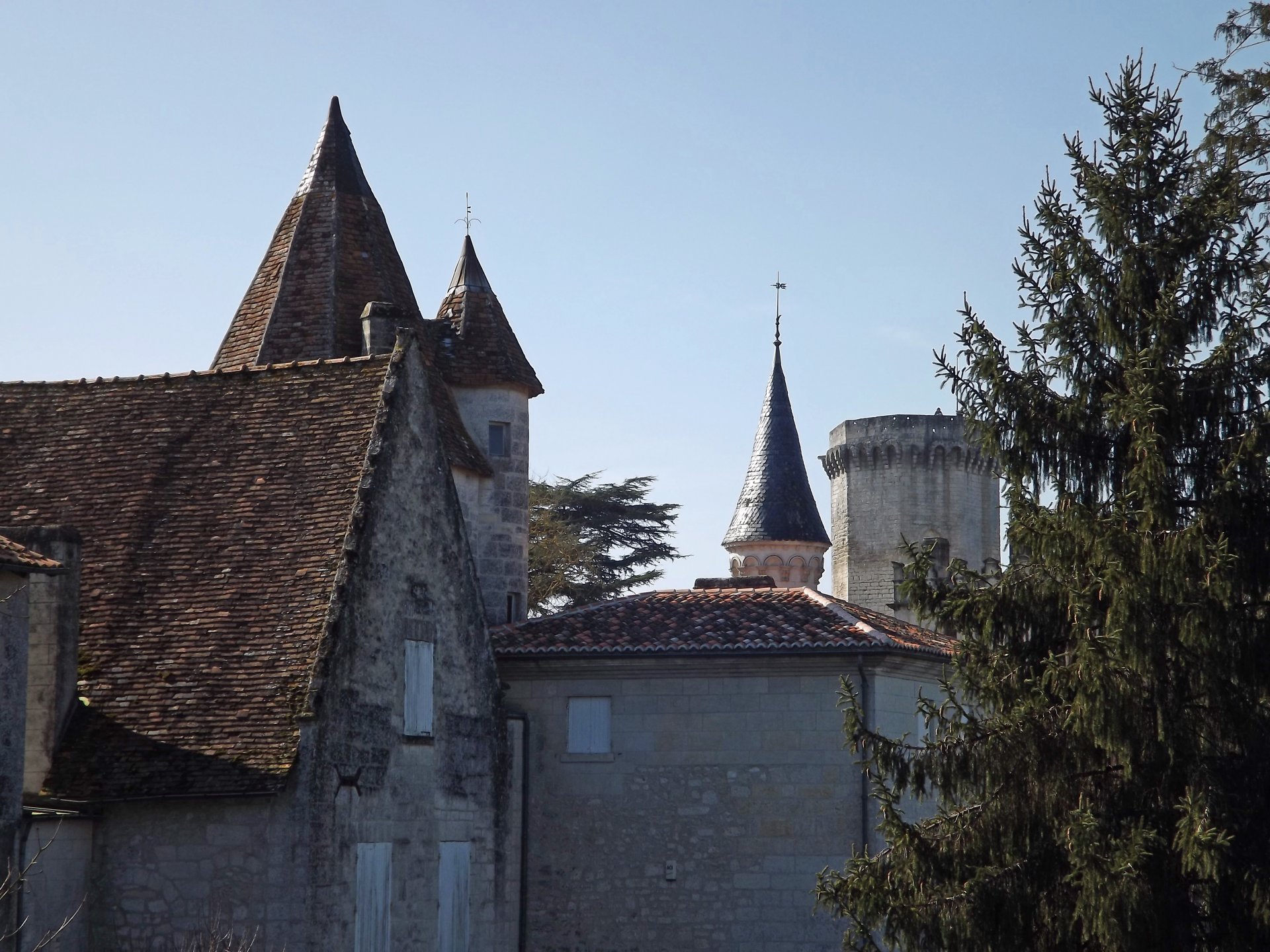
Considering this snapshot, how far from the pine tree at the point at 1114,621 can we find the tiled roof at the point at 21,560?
23.3 ft

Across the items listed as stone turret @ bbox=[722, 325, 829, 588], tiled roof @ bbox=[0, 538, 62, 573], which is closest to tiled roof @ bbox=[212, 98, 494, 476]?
tiled roof @ bbox=[0, 538, 62, 573]

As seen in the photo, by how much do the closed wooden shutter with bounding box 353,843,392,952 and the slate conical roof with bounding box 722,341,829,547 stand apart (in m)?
31.1

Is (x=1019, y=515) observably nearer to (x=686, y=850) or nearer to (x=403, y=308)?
(x=686, y=850)

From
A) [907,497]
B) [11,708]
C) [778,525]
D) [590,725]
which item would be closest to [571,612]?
[590,725]

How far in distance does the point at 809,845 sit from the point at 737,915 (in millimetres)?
1278

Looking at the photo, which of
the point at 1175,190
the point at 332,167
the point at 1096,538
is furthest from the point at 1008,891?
the point at 332,167

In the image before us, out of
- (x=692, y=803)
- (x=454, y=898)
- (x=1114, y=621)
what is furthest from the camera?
(x=692, y=803)

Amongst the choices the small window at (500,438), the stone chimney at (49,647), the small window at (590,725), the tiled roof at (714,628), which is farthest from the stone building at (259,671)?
the small window at (500,438)

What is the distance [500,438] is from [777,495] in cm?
2381

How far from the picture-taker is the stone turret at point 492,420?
2644 cm

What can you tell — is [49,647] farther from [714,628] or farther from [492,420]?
[492,420]

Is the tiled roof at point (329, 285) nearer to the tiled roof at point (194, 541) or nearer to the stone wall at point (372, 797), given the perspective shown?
the tiled roof at point (194, 541)

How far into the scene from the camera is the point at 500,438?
27297 millimetres

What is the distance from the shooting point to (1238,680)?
13453mm
